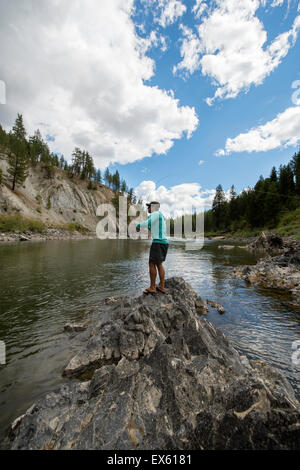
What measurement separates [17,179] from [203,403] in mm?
80900

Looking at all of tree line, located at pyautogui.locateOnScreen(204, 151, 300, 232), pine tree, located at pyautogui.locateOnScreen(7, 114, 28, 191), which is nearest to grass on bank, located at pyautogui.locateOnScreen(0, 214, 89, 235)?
pine tree, located at pyautogui.locateOnScreen(7, 114, 28, 191)

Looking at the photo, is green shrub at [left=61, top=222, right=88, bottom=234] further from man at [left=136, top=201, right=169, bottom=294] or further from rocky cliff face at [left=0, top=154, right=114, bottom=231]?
man at [left=136, top=201, right=169, bottom=294]

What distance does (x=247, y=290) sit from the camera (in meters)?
12.8

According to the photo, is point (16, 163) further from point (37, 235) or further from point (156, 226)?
point (156, 226)

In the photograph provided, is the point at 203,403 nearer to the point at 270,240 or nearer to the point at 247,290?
the point at 247,290

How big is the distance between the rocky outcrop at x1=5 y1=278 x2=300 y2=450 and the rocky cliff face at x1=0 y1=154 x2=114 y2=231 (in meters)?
62.5

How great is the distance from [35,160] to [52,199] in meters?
26.6

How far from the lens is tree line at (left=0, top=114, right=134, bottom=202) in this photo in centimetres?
6400

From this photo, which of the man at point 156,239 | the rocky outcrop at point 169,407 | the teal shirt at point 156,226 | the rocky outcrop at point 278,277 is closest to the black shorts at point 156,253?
the man at point 156,239

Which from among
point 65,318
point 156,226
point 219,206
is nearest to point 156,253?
point 156,226

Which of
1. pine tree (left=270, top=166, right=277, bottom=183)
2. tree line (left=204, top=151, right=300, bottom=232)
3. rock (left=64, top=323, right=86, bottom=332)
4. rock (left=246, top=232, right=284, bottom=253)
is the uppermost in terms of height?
pine tree (left=270, top=166, right=277, bottom=183)

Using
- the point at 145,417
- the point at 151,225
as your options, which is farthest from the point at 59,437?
the point at 151,225

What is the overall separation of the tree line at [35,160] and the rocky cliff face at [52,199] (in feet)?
10.7

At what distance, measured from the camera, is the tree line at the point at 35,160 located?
6400cm
